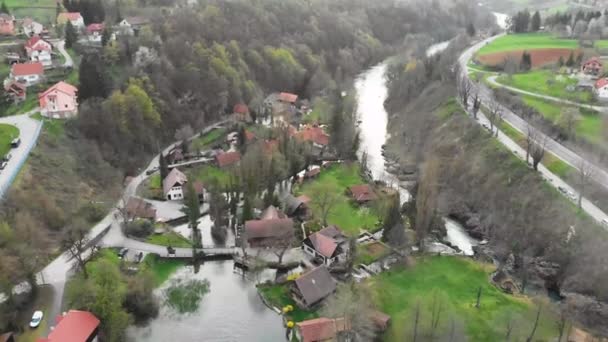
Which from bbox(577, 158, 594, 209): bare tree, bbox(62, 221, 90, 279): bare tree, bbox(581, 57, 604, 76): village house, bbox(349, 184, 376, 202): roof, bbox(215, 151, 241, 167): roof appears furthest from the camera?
bbox(581, 57, 604, 76): village house

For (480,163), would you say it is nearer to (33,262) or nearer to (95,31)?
(33,262)

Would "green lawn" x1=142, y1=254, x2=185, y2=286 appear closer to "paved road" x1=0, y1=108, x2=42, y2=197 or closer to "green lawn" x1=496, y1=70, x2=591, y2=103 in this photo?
"paved road" x1=0, y1=108, x2=42, y2=197

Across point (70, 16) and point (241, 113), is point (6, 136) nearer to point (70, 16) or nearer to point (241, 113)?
point (241, 113)

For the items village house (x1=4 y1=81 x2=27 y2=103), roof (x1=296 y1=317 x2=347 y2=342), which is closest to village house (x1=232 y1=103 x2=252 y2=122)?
village house (x1=4 y1=81 x2=27 y2=103)

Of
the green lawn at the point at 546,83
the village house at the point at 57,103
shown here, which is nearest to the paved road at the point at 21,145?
the village house at the point at 57,103

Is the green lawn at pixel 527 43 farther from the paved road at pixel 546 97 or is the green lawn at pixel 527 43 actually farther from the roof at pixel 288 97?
the roof at pixel 288 97

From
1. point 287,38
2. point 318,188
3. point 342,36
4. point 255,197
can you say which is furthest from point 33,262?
point 342,36
